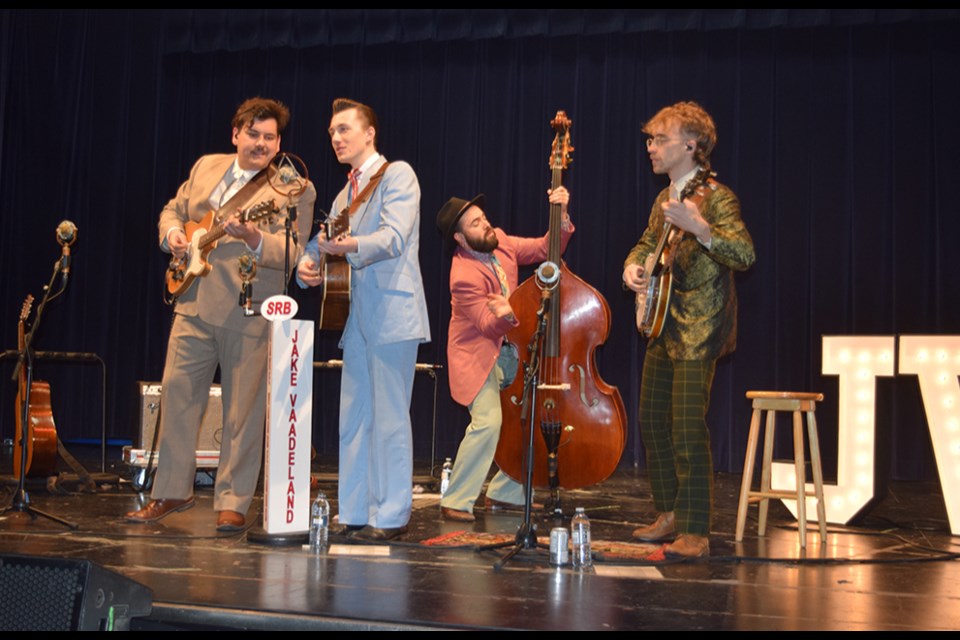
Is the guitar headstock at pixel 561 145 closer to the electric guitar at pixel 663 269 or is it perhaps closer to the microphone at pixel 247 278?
the electric guitar at pixel 663 269

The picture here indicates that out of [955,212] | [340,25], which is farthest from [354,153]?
[955,212]

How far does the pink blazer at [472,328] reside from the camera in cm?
457

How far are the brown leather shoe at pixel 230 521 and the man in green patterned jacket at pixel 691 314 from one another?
178cm

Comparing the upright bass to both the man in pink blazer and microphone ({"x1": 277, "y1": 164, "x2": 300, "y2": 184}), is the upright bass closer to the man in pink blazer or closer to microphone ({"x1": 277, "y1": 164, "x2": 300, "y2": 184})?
the man in pink blazer

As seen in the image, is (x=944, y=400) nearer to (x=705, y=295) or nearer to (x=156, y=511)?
(x=705, y=295)

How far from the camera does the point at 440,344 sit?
8.23 m

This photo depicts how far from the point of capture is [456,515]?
4.57 m

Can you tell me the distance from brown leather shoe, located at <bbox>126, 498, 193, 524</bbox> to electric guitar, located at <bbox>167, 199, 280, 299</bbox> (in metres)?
0.94

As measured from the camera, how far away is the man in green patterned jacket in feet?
12.0

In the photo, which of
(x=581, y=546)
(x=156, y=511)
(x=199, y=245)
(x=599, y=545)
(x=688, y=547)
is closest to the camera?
(x=581, y=546)

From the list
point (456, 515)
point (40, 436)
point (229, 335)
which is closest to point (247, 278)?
point (229, 335)

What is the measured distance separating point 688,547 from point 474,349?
1500 mm

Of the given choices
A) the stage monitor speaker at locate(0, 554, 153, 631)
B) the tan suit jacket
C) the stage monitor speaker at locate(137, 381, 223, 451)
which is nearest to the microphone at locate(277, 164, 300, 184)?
the tan suit jacket
